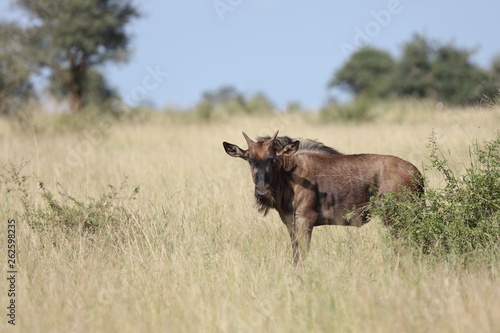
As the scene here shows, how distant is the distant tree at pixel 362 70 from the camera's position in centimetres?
5067

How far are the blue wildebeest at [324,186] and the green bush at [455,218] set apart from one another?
0.22 metres

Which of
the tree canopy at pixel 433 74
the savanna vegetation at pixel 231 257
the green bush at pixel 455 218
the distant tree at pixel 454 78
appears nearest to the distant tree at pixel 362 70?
the tree canopy at pixel 433 74

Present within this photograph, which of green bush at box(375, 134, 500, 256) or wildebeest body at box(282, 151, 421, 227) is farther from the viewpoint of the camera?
wildebeest body at box(282, 151, 421, 227)

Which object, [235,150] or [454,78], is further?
[454,78]

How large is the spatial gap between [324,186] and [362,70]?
48.3m

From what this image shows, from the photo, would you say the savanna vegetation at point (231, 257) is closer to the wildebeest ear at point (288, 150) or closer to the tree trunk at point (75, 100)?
the wildebeest ear at point (288, 150)

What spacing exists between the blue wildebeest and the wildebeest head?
1cm

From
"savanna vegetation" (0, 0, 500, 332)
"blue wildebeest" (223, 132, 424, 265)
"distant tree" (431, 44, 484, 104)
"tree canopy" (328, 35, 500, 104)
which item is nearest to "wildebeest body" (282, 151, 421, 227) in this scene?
"blue wildebeest" (223, 132, 424, 265)

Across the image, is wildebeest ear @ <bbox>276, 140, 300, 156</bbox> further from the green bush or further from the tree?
the tree

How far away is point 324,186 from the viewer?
5.65 m

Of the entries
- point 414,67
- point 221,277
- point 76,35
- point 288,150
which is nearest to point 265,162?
point 288,150

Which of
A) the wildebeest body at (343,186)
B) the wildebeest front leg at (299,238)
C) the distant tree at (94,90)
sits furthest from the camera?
the distant tree at (94,90)

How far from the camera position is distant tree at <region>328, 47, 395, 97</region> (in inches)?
1995

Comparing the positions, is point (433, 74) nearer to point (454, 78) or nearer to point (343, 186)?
point (454, 78)
